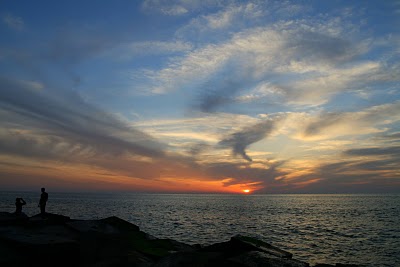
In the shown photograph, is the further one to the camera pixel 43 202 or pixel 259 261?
pixel 43 202

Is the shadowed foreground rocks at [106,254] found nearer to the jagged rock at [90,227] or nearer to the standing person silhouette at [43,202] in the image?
the jagged rock at [90,227]

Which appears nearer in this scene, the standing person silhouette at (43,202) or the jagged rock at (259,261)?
the jagged rock at (259,261)

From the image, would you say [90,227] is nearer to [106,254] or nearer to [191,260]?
[106,254]

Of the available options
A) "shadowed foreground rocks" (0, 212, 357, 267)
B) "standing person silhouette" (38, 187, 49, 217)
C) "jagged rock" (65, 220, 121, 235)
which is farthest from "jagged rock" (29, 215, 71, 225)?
"shadowed foreground rocks" (0, 212, 357, 267)

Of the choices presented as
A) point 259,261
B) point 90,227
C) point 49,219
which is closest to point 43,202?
point 49,219

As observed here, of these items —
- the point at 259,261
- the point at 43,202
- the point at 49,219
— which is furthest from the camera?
the point at 43,202

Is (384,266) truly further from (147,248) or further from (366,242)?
(147,248)

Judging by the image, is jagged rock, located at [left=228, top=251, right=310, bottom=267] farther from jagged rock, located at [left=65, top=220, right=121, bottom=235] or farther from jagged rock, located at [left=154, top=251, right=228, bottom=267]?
jagged rock, located at [left=65, top=220, right=121, bottom=235]

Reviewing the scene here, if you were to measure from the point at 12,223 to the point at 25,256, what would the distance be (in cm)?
808

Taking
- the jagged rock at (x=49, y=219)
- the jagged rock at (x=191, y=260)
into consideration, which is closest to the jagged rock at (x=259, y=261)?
the jagged rock at (x=191, y=260)

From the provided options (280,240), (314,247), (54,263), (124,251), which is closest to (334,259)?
(314,247)

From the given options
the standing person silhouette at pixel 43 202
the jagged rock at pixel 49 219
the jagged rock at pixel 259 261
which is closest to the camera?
the jagged rock at pixel 259 261

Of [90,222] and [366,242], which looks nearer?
[90,222]

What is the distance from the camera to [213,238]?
33.8 metres
